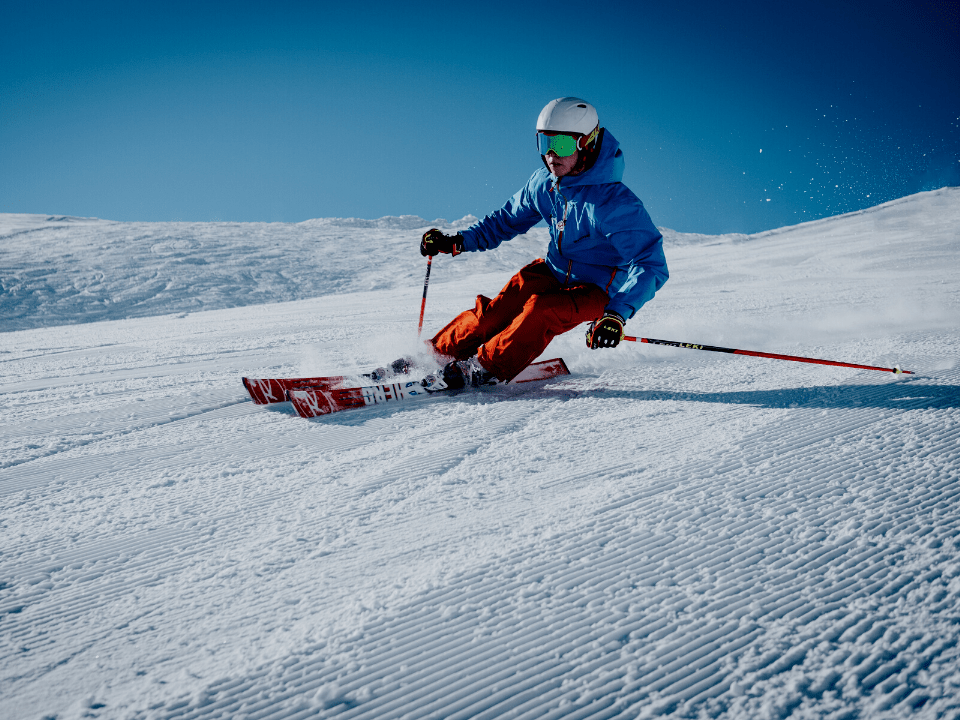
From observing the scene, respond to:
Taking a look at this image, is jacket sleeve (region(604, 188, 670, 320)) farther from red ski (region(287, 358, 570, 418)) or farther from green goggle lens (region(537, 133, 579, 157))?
red ski (region(287, 358, 570, 418))

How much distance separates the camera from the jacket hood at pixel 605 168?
2818 millimetres

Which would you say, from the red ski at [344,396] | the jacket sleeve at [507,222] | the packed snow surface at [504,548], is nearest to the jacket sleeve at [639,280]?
the packed snow surface at [504,548]

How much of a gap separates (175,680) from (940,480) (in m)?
2.01

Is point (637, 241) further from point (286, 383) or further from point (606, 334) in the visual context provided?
point (286, 383)

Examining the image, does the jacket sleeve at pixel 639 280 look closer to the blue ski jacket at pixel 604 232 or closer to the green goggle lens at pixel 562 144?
the blue ski jacket at pixel 604 232

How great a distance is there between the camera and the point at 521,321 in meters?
2.80

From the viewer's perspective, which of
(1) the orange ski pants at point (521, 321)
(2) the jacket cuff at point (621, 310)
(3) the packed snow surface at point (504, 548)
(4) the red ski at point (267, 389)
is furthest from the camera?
(1) the orange ski pants at point (521, 321)

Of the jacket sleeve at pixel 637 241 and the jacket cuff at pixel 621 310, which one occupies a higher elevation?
the jacket sleeve at pixel 637 241

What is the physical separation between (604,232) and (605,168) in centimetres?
35

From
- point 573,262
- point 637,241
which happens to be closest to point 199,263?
point 573,262

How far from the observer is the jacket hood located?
2.82 m

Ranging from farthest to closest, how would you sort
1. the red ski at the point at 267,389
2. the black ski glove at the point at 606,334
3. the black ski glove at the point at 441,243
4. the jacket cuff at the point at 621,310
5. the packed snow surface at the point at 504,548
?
the black ski glove at the point at 441,243 < the red ski at the point at 267,389 < the jacket cuff at the point at 621,310 < the black ski glove at the point at 606,334 < the packed snow surface at the point at 504,548

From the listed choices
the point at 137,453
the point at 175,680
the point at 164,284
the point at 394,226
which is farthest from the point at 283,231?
the point at 175,680

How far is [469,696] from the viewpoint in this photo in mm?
896
